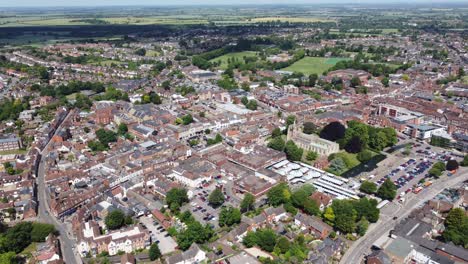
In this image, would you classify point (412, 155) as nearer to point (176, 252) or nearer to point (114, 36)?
point (176, 252)

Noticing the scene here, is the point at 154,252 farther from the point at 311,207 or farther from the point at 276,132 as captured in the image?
the point at 276,132

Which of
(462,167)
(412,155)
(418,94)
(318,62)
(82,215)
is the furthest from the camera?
(318,62)

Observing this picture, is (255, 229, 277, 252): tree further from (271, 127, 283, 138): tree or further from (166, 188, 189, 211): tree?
(271, 127, 283, 138): tree

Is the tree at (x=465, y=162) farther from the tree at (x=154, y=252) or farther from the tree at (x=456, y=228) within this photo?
the tree at (x=154, y=252)

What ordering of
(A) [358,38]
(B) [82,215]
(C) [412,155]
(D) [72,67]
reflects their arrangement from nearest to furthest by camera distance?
(B) [82,215] < (C) [412,155] < (D) [72,67] < (A) [358,38]

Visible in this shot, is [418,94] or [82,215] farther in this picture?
[418,94]

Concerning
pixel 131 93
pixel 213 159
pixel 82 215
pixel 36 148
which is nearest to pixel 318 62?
pixel 131 93

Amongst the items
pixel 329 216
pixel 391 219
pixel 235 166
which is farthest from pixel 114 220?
pixel 391 219
